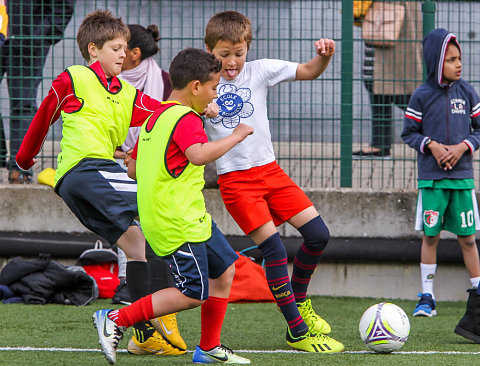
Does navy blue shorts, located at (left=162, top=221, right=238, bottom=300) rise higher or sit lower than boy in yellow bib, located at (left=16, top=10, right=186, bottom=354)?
lower

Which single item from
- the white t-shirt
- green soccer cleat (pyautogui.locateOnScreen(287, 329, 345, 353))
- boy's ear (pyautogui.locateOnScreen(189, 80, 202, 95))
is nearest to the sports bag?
the white t-shirt

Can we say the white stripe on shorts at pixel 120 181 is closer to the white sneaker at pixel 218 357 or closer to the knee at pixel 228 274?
the knee at pixel 228 274

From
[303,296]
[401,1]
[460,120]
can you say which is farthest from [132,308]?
[401,1]

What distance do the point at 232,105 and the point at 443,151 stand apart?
6.43 feet

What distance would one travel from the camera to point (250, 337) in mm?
5465

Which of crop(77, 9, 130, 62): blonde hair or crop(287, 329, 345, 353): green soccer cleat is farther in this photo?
Answer: crop(77, 9, 130, 62): blonde hair

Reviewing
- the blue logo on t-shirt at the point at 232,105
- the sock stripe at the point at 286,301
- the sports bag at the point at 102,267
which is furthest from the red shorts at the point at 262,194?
the sports bag at the point at 102,267

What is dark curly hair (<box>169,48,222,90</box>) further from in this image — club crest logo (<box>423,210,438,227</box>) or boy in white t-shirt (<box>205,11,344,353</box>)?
club crest logo (<box>423,210,438,227</box>)

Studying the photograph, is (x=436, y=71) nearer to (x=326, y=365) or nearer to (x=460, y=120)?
(x=460, y=120)

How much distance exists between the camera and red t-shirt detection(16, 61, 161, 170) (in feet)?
16.4

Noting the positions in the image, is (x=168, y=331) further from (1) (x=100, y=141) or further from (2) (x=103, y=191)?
(1) (x=100, y=141)

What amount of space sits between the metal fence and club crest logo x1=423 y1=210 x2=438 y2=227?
0.94m

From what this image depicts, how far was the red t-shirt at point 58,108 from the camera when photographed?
5.01 m

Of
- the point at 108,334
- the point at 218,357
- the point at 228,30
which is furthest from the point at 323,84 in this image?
the point at 108,334
